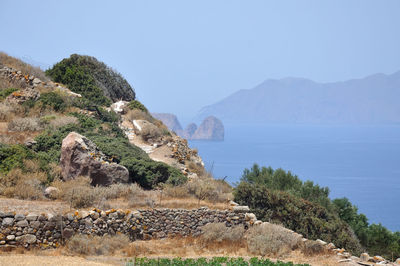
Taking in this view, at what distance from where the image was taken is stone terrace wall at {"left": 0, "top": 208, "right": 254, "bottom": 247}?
1262 centimetres

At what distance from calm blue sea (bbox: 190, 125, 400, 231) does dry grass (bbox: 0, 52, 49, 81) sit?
1177 inches

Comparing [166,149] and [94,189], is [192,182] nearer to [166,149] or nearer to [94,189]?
[94,189]

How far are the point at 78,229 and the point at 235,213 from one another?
6.20 m

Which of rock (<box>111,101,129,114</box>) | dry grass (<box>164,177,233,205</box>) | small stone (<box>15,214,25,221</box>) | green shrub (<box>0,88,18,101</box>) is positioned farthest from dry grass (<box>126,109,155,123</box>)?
small stone (<box>15,214,25,221</box>)

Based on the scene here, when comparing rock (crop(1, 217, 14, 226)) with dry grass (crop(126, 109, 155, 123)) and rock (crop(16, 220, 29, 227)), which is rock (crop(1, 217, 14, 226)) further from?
dry grass (crop(126, 109, 155, 123))

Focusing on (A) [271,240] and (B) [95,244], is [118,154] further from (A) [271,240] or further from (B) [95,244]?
(A) [271,240]

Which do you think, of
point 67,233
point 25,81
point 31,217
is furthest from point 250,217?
point 25,81

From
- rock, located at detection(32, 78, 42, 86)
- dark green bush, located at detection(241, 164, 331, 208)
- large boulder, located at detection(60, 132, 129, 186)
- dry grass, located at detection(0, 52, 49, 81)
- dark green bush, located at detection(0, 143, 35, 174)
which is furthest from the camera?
dry grass, located at detection(0, 52, 49, 81)

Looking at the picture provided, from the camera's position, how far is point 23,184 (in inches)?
604

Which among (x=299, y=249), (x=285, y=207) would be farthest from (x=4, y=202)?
(x=285, y=207)

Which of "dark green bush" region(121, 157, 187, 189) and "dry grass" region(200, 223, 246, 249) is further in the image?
"dark green bush" region(121, 157, 187, 189)

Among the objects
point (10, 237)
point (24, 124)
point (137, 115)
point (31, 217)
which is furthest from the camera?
point (137, 115)

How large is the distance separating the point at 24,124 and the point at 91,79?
1112 centimetres

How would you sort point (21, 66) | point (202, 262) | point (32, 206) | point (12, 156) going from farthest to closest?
1. point (21, 66)
2. point (12, 156)
3. point (32, 206)
4. point (202, 262)
